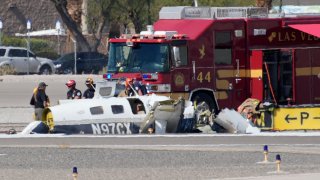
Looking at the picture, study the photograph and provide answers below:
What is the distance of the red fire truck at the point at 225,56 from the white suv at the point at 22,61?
21.9 metres

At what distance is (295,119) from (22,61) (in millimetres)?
30005

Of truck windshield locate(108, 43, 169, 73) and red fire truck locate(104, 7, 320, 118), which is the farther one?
red fire truck locate(104, 7, 320, 118)

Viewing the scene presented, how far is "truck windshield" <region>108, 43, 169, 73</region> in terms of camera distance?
3072 cm

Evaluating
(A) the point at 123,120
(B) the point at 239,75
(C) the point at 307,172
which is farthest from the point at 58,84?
(C) the point at 307,172

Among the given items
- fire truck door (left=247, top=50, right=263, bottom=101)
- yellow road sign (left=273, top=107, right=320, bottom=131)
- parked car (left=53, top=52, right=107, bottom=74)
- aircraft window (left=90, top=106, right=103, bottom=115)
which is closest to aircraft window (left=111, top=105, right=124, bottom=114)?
aircraft window (left=90, top=106, right=103, bottom=115)

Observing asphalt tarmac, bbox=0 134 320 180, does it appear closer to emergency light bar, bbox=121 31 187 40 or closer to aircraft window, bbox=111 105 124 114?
aircraft window, bbox=111 105 124 114

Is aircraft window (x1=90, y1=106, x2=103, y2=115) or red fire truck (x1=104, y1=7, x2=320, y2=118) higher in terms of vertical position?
red fire truck (x1=104, y1=7, x2=320, y2=118)

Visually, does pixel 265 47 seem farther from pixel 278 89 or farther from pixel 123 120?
pixel 123 120

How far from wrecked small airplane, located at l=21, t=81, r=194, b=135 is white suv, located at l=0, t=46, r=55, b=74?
27.8m

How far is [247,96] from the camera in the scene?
32219mm

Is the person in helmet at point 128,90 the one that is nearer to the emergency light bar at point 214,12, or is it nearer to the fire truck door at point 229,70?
the fire truck door at point 229,70

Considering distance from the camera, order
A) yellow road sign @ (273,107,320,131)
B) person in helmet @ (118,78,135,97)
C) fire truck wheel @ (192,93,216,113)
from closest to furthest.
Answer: yellow road sign @ (273,107,320,131)
person in helmet @ (118,78,135,97)
fire truck wheel @ (192,93,216,113)

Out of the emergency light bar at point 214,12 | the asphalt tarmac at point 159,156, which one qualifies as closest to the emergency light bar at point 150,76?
the emergency light bar at point 214,12

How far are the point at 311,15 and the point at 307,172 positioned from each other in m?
15.3
